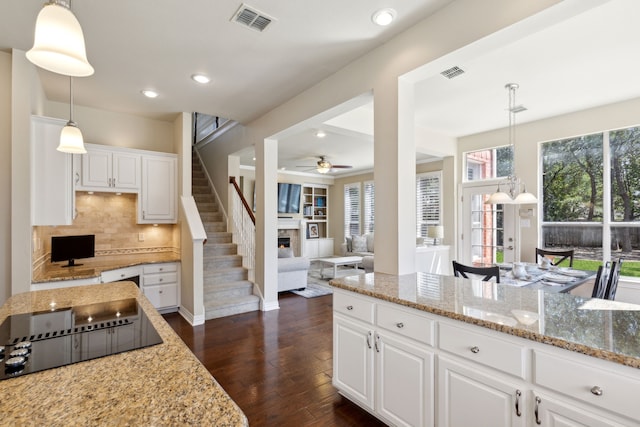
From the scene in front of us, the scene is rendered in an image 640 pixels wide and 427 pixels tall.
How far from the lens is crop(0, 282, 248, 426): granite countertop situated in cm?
78

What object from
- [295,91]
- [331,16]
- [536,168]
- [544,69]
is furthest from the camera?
[536,168]

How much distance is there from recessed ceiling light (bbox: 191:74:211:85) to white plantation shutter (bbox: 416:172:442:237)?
5.48 metres

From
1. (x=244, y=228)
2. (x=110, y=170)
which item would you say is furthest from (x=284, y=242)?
(x=110, y=170)

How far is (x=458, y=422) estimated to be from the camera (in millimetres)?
1631

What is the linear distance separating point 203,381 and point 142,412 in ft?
0.60

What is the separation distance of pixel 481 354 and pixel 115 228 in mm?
4989

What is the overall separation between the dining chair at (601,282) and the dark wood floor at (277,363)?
2.34 metres

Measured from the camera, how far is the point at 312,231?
1046cm

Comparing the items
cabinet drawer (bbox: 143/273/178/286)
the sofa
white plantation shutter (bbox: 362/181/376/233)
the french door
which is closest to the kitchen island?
cabinet drawer (bbox: 143/273/178/286)

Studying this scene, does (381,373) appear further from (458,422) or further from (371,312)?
(458,422)

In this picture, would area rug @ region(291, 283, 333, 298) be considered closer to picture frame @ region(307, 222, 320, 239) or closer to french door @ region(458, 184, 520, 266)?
french door @ region(458, 184, 520, 266)

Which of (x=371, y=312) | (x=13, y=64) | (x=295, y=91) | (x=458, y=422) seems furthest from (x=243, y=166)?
(x=458, y=422)

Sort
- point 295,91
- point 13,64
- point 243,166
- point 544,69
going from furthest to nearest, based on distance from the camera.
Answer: point 243,166, point 295,91, point 544,69, point 13,64

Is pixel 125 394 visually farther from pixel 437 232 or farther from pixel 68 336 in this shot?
pixel 437 232
